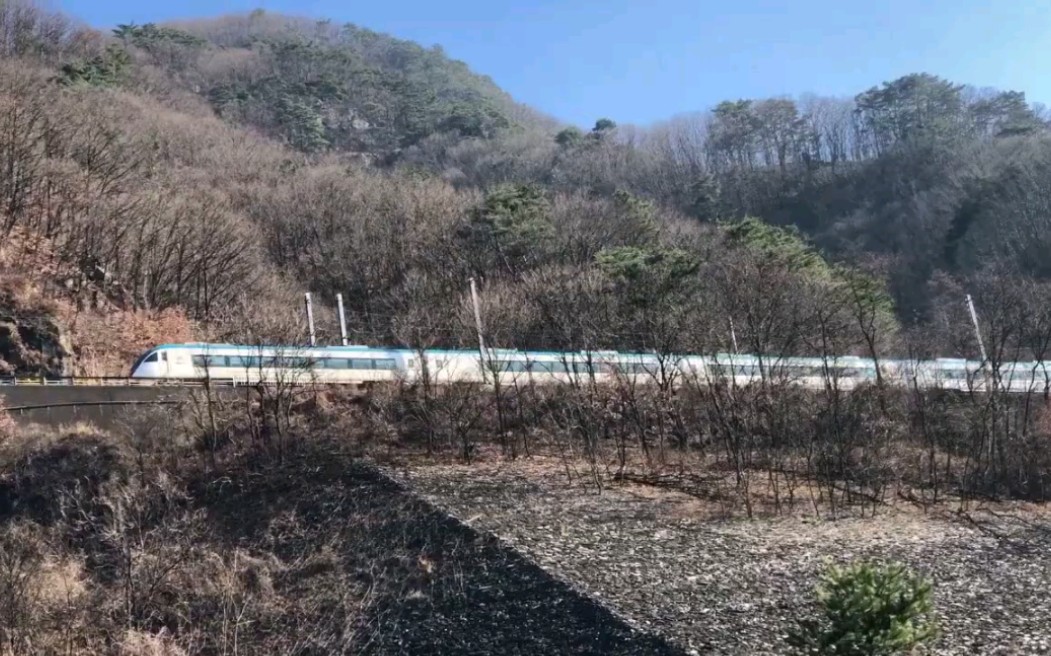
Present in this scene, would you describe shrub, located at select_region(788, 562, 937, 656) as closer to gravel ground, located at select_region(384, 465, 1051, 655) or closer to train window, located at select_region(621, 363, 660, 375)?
gravel ground, located at select_region(384, 465, 1051, 655)

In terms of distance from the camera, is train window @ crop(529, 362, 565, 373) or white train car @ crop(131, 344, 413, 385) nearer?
white train car @ crop(131, 344, 413, 385)

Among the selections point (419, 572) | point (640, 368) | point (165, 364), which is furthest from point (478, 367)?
point (419, 572)

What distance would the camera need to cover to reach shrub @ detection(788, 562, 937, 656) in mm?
7570

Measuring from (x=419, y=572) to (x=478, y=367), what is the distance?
1442 cm

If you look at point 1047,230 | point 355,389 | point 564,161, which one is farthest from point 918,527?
point 564,161

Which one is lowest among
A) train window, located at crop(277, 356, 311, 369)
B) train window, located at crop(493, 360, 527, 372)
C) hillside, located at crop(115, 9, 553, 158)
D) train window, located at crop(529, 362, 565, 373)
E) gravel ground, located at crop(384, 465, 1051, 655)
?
gravel ground, located at crop(384, 465, 1051, 655)

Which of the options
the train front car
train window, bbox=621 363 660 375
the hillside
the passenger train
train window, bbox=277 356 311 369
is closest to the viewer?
train window, bbox=277 356 311 369

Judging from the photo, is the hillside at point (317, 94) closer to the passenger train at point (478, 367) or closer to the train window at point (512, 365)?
the passenger train at point (478, 367)

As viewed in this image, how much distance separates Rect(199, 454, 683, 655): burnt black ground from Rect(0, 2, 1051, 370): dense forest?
8.75 metres

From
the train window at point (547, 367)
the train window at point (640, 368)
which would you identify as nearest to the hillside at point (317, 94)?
the train window at point (547, 367)

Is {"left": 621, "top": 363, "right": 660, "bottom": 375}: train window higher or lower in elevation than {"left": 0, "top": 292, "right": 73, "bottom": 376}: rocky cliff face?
lower

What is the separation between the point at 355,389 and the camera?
27859mm

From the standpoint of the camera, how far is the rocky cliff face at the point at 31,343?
27.6m

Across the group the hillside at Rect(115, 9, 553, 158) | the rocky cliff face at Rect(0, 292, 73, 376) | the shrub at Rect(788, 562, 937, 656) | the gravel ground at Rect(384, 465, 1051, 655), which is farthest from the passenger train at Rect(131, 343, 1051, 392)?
the hillside at Rect(115, 9, 553, 158)
